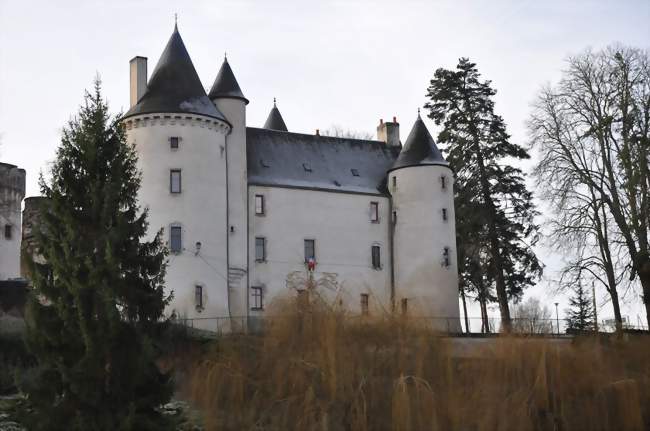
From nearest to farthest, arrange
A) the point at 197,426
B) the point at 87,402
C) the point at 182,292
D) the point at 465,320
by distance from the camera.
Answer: the point at 87,402, the point at 197,426, the point at 182,292, the point at 465,320

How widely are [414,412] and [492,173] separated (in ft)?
88.8

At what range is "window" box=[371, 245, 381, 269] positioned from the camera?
160 ft

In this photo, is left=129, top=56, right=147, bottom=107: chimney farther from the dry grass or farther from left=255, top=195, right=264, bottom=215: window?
the dry grass

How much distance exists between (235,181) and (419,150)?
10.2 m

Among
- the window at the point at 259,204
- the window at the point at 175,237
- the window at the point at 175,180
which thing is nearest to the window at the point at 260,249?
the window at the point at 259,204

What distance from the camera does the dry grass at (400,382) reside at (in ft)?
79.8

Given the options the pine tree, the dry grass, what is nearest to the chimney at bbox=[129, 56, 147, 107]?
the dry grass

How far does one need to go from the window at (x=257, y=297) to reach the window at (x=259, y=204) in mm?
3530

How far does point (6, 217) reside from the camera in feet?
168

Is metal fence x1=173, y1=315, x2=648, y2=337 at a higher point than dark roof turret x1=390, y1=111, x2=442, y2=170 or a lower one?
lower

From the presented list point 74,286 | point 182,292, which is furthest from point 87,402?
point 182,292

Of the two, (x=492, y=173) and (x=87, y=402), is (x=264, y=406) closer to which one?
(x=87, y=402)

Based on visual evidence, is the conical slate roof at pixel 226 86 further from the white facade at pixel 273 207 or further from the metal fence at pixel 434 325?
the metal fence at pixel 434 325

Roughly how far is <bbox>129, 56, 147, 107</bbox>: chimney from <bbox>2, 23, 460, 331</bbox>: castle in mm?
61
